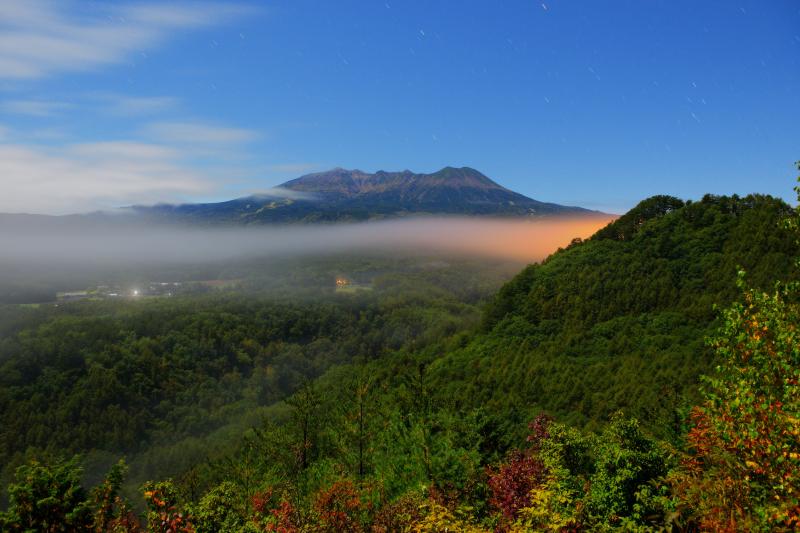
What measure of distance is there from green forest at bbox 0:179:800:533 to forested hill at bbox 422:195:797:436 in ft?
1.38

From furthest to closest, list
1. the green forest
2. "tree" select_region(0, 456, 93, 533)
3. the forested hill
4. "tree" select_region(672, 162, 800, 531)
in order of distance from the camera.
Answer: the forested hill
"tree" select_region(0, 456, 93, 533)
the green forest
"tree" select_region(672, 162, 800, 531)

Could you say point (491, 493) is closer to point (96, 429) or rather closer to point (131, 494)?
point (131, 494)

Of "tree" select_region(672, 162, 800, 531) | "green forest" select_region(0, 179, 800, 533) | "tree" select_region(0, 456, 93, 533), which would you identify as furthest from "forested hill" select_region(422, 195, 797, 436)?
"tree" select_region(0, 456, 93, 533)

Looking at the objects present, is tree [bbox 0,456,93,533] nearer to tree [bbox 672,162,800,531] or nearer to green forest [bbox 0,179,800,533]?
green forest [bbox 0,179,800,533]

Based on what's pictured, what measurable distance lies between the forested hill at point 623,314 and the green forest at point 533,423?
419mm

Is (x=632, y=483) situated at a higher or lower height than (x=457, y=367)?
higher

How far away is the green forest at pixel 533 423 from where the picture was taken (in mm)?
13320

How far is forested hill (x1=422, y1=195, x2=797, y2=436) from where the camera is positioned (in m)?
64.6

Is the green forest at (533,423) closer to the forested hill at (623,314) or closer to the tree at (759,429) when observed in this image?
the tree at (759,429)

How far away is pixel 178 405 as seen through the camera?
197000 millimetres

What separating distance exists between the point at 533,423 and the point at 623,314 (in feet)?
218

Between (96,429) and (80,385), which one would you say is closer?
(96,429)

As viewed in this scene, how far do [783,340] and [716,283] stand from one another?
80390 mm

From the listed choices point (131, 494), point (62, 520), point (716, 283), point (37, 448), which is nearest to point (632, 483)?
point (62, 520)
